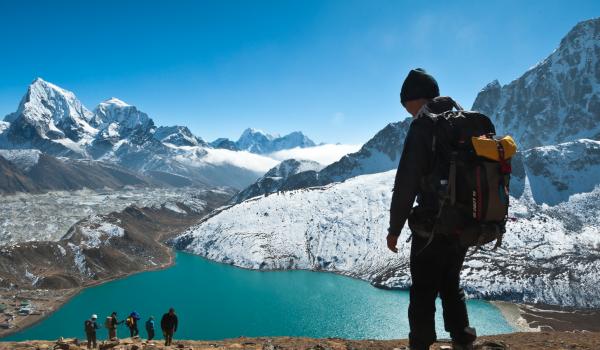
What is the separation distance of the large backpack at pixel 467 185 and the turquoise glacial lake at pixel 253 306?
8680 cm

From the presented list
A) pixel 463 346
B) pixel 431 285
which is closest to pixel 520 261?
pixel 463 346

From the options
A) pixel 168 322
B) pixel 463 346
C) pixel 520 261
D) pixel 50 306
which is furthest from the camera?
pixel 520 261

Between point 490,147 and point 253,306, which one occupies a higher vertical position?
point 490,147

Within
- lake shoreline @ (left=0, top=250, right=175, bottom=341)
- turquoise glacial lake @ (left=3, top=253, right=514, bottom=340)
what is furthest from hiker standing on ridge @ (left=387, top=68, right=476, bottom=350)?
lake shoreline @ (left=0, top=250, right=175, bottom=341)

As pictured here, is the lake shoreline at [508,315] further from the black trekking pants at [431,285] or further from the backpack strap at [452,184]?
the backpack strap at [452,184]

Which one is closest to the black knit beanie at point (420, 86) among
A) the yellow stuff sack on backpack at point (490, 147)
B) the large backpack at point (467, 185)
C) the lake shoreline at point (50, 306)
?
the large backpack at point (467, 185)

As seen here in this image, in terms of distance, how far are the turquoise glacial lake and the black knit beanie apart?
86526 millimetres

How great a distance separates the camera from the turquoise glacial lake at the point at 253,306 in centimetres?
10500

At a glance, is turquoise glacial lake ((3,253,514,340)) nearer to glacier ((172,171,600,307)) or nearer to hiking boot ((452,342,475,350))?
glacier ((172,171,600,307))

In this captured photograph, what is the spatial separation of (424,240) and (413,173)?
3.18 ft

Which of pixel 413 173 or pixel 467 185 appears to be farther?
pixel 413 173

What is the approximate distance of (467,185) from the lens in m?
5.10

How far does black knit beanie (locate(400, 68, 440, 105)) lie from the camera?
6176mm

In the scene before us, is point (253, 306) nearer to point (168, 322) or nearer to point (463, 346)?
point (168, 322)
